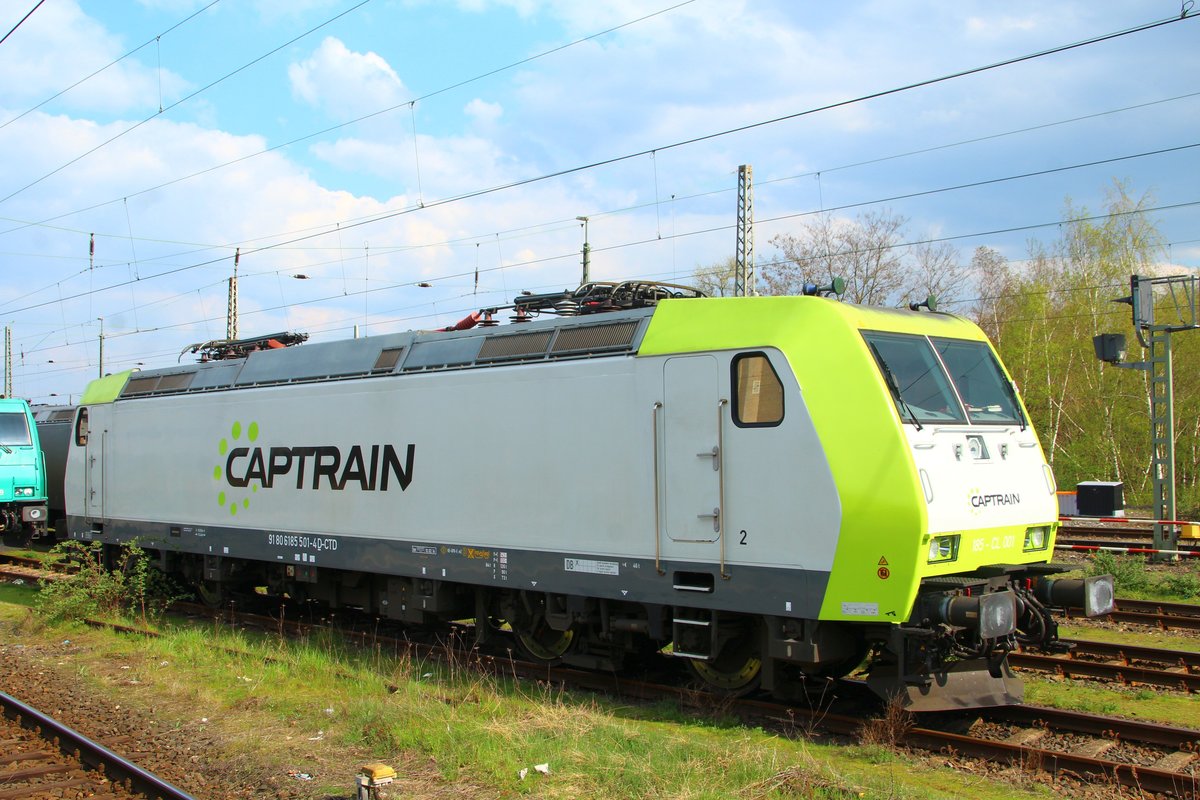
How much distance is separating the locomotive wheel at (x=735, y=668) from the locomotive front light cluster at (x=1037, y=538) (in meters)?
2.32

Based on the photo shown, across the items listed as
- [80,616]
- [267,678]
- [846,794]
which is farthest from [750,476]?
[80,616]

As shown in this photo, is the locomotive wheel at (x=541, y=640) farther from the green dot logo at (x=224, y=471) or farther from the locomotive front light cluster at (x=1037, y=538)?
the green dot logo at (x=224, y=471)

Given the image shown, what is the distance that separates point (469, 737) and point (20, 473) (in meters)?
17.8

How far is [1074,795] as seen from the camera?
628cm

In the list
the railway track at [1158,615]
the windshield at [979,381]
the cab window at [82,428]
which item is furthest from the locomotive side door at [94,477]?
the railway track at [1158,615]

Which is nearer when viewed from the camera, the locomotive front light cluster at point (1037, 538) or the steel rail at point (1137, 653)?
the locomotive front light cluster at point (1037, 538)

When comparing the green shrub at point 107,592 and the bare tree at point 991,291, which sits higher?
the bare tree at point 991,291

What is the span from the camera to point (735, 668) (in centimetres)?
862

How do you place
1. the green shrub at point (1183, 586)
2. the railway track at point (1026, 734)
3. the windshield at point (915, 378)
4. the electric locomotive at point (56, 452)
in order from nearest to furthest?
the railway track at point (1026, 734), the windshield at point (915, 378), the green shrub at point (1183, 586), the electric locomotive at point (56, 452)

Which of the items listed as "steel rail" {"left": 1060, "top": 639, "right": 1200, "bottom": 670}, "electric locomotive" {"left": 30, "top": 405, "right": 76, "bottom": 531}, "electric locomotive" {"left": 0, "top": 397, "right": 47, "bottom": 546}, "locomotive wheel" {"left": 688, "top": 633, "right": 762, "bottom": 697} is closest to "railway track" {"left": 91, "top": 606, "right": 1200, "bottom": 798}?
"locomotive wheel" {"left": 688, "top": 633, "right": 762, "bottom": 697}

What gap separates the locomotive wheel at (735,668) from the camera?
8.41 metres

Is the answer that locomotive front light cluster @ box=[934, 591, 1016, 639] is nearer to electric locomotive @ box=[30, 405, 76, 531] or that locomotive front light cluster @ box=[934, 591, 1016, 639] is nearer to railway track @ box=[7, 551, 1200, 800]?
railway track @ box=[7, 551, 1200, 800]

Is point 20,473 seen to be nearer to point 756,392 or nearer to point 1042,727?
point 756,392

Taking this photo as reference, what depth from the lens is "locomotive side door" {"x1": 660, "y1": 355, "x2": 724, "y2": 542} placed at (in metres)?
8.02
